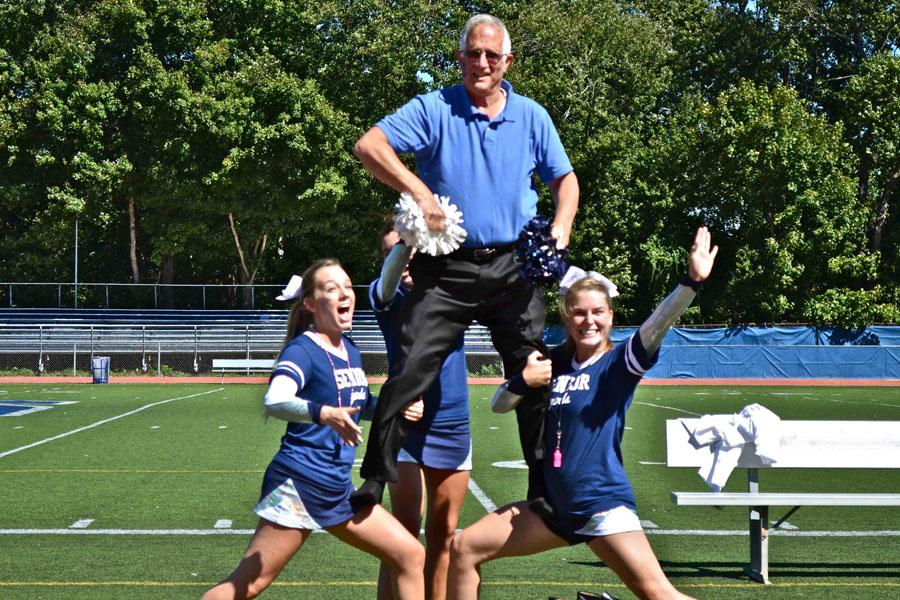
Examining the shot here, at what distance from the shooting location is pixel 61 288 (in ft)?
131

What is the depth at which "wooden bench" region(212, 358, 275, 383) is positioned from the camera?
3331 cm

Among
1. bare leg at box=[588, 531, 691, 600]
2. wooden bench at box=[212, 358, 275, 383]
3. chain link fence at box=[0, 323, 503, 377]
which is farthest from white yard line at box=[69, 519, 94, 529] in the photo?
chain link fence at box=[0, 323, 503, 377]

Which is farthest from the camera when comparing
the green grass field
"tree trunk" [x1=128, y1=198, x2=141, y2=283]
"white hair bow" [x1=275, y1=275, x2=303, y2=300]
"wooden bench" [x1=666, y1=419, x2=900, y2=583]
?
"tree trunk" [x1=128, y1=198, x2=141, y2=283]

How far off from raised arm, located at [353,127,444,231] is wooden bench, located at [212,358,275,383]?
2860 cm

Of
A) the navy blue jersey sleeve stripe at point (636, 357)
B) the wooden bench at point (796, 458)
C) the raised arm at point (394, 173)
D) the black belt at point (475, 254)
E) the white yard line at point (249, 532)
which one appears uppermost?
the raised arm at point (394, 173)

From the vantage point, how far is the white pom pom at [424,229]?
14.4 feet

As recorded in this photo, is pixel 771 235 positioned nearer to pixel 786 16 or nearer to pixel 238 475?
pixel 786 16

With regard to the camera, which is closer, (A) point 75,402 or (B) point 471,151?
(B) point 471,151

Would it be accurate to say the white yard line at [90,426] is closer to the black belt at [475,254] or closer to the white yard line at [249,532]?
the white yard line at [249,532]

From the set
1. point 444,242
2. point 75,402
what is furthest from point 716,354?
point 444,242

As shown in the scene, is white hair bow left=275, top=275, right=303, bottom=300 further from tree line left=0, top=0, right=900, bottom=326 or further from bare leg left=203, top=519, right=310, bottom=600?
tree line left=0, top=0, right=900, bottom=326

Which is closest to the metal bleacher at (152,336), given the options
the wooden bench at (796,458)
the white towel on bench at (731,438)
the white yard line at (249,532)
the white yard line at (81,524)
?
the white yard line at (81,524)

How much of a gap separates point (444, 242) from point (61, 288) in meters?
37.6

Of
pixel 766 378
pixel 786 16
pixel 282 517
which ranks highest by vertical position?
pixel 786 16
